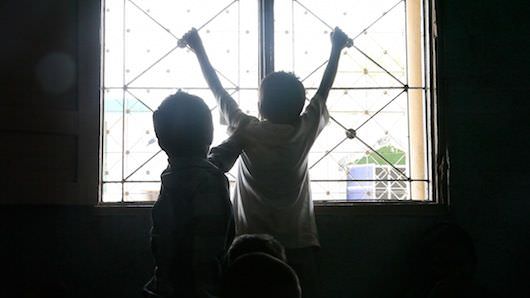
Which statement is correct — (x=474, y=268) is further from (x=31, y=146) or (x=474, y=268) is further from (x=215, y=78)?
(x=31, y=146)

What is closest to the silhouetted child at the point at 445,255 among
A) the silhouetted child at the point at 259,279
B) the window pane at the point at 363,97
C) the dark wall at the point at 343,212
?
the dark wall at the point at 343,212

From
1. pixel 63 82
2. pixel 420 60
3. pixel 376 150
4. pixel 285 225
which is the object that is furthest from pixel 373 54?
pixel 63 82

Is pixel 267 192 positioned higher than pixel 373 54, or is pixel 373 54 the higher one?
pixel 373 54

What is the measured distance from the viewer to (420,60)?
264cm

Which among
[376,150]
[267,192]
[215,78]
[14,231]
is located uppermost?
[215,78]

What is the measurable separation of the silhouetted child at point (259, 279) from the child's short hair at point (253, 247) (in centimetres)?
13

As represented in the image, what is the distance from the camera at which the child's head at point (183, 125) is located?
1284 millimetres

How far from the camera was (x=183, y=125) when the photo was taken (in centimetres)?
128

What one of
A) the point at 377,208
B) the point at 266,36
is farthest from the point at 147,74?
the point at 377,208

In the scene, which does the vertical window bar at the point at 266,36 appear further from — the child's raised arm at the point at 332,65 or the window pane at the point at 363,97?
the child's raised arm at the point at 332,65

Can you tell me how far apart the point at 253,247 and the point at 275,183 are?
1.59ft

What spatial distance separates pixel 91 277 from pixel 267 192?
40.0 inches

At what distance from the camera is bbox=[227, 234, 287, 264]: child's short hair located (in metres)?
1.34

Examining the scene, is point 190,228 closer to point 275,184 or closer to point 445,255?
point 275,184
